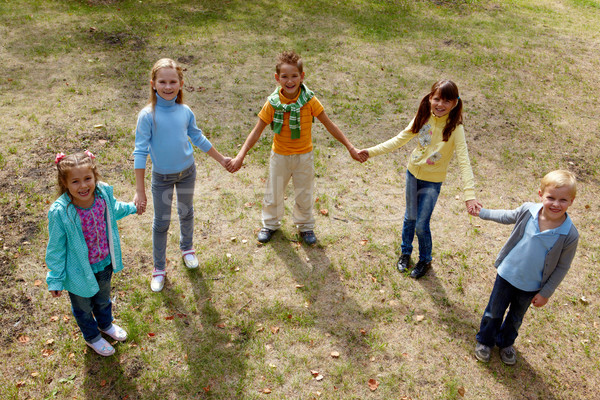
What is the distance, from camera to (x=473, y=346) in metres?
4.41

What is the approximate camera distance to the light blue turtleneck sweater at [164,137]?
4086mm

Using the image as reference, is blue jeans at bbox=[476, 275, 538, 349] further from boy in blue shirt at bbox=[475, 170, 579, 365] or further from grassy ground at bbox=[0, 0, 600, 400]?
grassy ground at bbox=[0, 0, 600, 400]

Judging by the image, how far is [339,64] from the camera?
35.1 ft

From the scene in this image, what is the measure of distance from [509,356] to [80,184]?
13.3ft

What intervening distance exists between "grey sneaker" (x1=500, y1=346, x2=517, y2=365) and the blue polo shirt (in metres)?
0.79

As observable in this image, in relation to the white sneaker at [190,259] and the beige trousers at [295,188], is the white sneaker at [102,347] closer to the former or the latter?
the white sneaker at [190,259]

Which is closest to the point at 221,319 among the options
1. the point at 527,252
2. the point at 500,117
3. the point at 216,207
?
the point at 216,207

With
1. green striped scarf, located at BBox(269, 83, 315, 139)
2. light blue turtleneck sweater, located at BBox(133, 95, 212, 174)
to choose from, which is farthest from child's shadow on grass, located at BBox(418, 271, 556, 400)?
light blue turtleneck sweater, located at BBox(133, 95, 212, 174)

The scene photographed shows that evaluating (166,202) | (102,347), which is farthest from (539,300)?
(102,347)

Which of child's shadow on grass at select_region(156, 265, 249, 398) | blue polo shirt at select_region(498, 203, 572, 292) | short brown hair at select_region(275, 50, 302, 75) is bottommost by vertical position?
child's shadow on grass at select_region(156, 265, 249, 398)

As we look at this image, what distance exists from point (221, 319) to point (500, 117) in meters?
7.07

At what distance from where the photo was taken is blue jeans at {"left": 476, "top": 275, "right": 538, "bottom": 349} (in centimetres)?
396

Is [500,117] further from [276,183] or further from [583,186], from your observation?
[276,183]

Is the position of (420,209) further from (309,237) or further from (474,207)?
(309,237)
